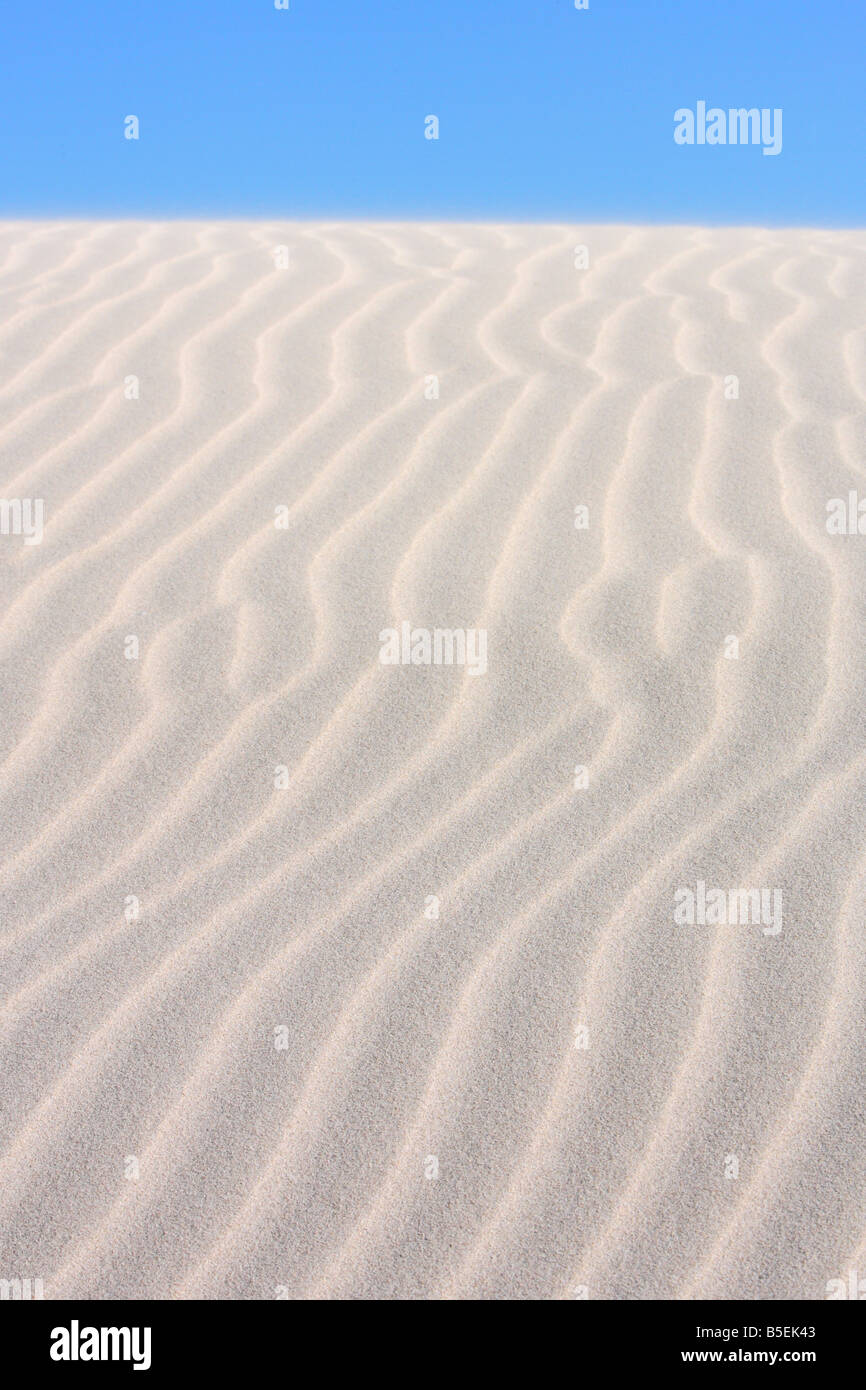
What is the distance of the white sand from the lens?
5.83 ft

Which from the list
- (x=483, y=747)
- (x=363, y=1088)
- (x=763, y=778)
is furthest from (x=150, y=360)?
(x=363, y=1088)

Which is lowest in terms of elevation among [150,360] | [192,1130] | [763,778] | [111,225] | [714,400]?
[192,1130]

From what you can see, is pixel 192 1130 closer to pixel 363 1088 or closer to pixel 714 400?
pixel 363 1088

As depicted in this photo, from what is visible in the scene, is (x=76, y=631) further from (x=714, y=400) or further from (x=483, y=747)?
(x=714, y=400)

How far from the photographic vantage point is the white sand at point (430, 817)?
1.78 m

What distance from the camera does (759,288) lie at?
5223 millimetres

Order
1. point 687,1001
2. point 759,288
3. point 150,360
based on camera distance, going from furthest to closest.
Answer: point 759,288
point 150,360
point 687,1001

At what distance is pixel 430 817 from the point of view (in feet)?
8.20

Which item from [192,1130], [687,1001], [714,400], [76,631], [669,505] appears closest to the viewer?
[192,1130]

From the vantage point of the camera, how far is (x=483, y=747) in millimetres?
2680

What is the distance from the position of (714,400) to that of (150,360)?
1951 mm

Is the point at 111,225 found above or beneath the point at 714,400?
above

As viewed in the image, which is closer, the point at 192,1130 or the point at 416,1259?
the point at 416,1259
